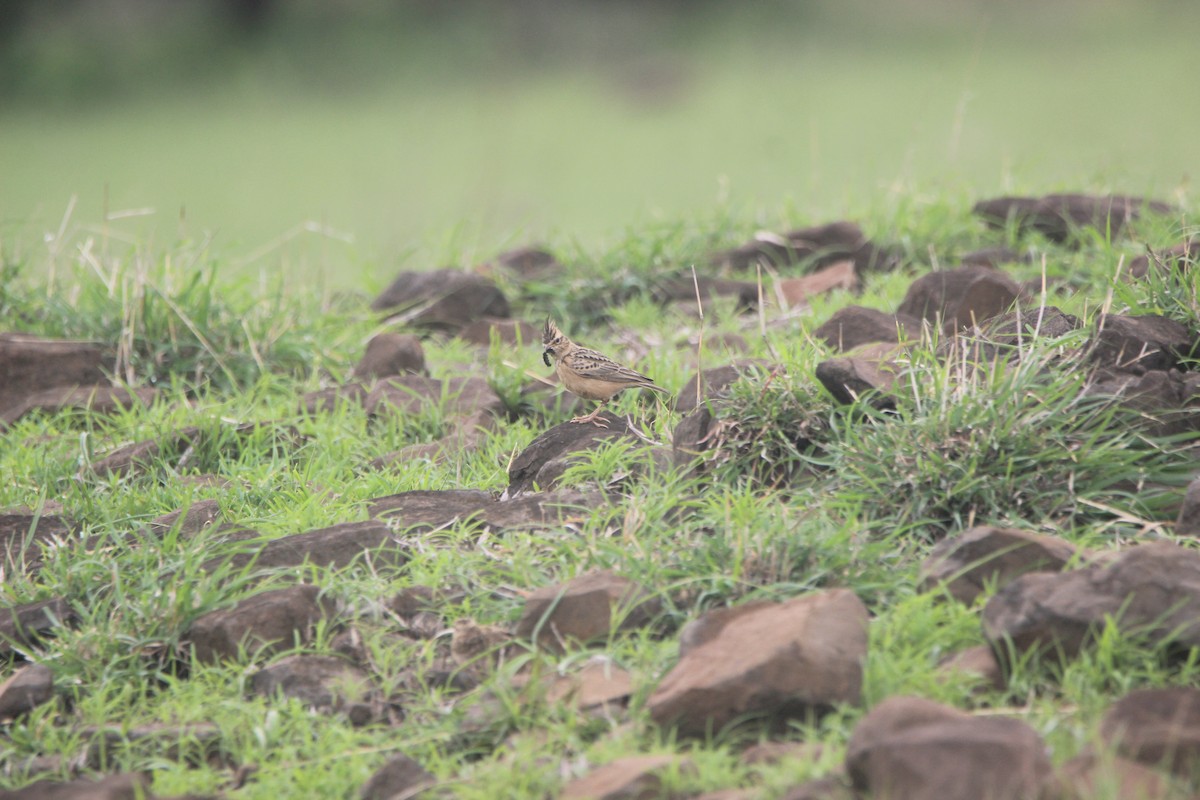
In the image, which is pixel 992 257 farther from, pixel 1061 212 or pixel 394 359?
pixel 394 359

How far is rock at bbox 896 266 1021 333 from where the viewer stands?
452 cm

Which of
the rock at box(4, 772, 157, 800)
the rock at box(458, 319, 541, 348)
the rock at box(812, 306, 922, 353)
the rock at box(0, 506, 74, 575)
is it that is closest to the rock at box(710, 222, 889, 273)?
the rock at box(458, 319, 541, 348)

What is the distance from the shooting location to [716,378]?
13.9 ft

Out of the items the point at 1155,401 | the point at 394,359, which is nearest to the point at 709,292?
the point at 394,359

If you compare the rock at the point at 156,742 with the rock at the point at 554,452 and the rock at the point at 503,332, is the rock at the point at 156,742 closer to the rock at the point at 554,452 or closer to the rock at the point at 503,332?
the rock at the point at 554,452

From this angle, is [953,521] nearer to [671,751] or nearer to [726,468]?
[726,468]

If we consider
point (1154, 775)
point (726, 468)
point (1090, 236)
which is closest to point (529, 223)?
point (1090, 236)

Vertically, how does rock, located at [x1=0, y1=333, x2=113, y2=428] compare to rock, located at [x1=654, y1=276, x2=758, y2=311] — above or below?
below

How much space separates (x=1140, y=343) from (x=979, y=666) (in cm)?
136

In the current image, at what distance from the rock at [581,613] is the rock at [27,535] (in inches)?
60.3

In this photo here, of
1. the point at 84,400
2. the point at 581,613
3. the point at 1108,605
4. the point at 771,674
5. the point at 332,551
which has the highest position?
the point at 1108,605

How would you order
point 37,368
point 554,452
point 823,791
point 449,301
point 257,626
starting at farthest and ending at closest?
point 449,301 → point 37,368 → point 554,452 → point 257,626 → point 823,791

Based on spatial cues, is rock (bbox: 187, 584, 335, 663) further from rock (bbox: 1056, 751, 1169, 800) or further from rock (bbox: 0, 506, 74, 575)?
rock (bbox: 1056, 751, 1169, 800)

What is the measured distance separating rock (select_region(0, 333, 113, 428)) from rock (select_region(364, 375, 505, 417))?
132 centimetres
